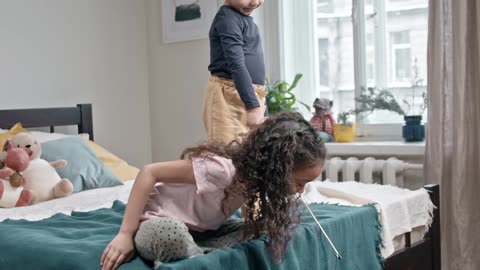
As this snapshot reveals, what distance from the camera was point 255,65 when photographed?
7.82 ft

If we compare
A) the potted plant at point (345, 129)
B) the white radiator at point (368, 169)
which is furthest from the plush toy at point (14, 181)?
the potted plant at point (345, 129)

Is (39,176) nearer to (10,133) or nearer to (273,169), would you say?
(10,133)

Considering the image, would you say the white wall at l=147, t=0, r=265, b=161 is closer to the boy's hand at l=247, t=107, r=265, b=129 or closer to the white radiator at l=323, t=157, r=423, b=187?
the white radiator at l=323, t=157, r=423, b=187

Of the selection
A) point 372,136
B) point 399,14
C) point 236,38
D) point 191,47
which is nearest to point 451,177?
point 372,136

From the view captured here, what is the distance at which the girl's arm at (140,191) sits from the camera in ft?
4.25

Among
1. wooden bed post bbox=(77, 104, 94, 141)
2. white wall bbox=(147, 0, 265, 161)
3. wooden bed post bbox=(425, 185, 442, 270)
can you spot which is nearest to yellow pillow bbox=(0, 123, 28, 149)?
wooden bed post bbox=(77, 104, 94, 141)

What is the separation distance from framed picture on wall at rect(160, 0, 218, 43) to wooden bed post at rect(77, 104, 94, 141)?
65 cm

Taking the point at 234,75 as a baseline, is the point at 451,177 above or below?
below

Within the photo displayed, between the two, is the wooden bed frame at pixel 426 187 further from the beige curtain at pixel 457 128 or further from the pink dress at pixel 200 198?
the pink dress at pixel 200 198

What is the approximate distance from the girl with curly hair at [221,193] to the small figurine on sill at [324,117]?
1.63 metres

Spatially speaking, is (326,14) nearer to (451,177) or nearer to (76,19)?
(451,177)

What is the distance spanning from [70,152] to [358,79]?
1.44m

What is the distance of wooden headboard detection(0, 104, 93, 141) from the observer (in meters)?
2.87

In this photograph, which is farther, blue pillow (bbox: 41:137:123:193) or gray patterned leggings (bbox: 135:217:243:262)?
blue pillow (bbox: 41:137:123:193)
